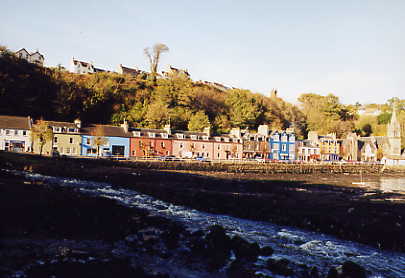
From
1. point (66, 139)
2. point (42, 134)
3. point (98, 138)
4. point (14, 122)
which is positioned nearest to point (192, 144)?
point (98, 138)

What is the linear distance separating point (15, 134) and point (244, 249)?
188 ft

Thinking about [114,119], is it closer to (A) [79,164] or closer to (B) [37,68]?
(B) [37,68]

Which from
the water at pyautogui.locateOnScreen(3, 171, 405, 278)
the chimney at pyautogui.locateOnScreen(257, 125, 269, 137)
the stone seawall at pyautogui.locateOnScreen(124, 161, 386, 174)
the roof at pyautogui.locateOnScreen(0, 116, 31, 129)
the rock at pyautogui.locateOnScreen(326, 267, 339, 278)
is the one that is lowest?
the water at pyautogui.locateOnScreen(3, 171, 405, 278)

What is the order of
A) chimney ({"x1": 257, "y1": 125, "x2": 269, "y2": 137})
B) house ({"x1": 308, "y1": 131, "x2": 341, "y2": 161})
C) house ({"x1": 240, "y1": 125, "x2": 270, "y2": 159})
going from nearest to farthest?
house ({"x1": 240, "y1": 125, "x2": 270, "y2": 159}), chimney ({"x1": 257, "y1": 125, "x2": 269, "y2": 137}), house ({"x1": 308, "y1": 131, "x2": 341, "y2": 161})

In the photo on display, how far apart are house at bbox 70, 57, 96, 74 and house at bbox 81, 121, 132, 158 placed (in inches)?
1974

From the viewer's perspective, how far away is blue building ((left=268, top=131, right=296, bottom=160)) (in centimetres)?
8862

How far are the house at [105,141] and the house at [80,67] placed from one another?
5013cm

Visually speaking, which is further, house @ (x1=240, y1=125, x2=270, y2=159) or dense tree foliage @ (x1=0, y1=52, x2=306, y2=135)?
house @ (x1=240, y1=125, x2=270, y2=159)

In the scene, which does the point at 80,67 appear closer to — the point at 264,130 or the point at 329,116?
the point at 264,130

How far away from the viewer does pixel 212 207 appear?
21906 mm

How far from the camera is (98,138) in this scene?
58875mm

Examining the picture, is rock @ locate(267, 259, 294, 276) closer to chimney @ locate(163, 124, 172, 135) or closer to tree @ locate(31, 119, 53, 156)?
tree @ locate(31, 119, 53, 156)

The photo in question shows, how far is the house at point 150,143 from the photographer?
65375 mm

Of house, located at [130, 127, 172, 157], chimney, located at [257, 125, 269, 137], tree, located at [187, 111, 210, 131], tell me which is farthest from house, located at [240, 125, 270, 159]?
house, located at [130, 127, 172, 157]
